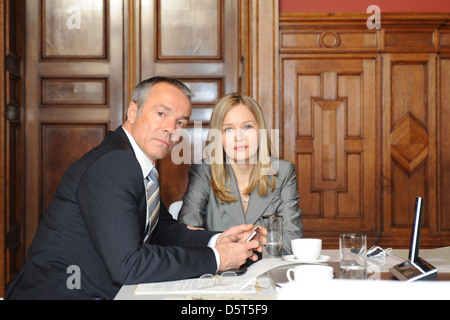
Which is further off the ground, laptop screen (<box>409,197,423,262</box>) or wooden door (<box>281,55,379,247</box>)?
wooden door (<box>281,55,379,247</box>)

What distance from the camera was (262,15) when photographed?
321 centimetres

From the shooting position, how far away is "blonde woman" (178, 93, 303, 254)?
2.28 m

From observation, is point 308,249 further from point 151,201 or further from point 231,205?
point 231,205

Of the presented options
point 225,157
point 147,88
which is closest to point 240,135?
point 225,157

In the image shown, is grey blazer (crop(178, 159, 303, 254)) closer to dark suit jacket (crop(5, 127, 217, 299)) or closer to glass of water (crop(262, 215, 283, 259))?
glass of water (crop(262, 215, 283, 259))

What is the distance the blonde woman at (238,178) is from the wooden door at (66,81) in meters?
1.40

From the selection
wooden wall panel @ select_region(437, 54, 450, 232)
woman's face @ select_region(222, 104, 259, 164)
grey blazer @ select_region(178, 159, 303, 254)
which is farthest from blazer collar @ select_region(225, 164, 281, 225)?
wooden wall panel @ select_region(437, 54, 450, 232)

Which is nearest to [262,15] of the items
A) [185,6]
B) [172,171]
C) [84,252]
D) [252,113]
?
[185,6]

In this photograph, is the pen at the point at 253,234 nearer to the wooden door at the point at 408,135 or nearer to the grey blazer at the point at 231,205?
the grey blazer at the point at 231,205

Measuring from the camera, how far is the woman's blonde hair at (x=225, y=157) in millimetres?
2320

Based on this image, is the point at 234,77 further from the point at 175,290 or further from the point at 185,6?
the point at 175,290

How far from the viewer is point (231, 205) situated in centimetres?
231

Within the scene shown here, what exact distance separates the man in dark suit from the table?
91 mm

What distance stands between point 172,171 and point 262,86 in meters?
0.94
